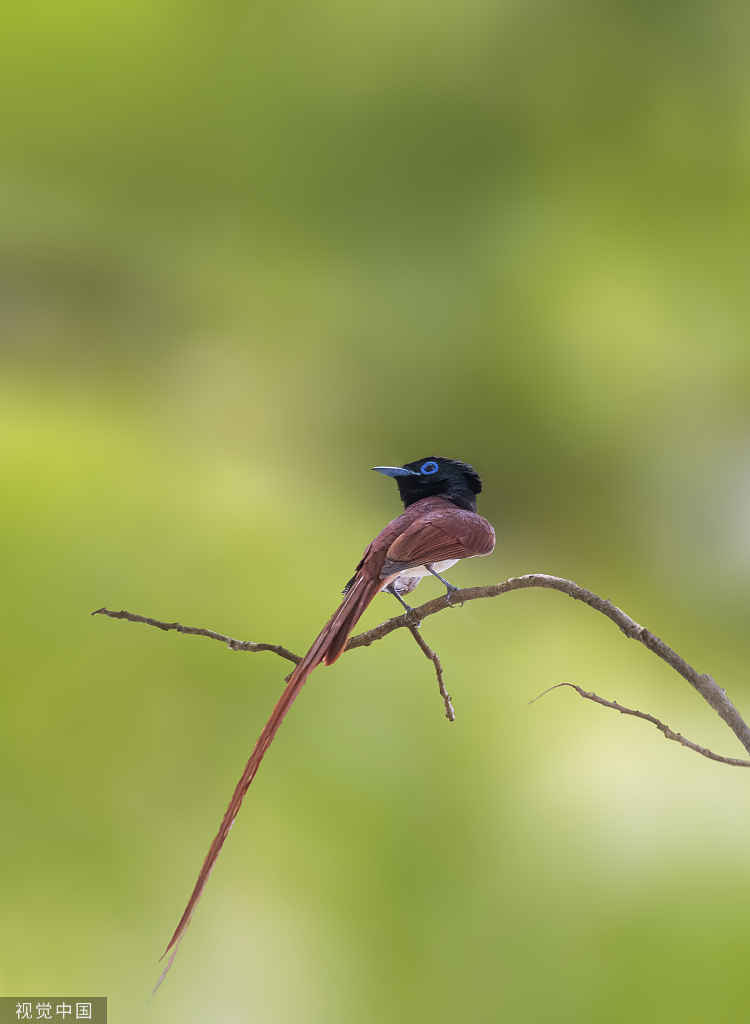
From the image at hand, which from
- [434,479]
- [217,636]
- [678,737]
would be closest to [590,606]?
[678,737]

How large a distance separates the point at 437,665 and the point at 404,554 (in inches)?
9.7

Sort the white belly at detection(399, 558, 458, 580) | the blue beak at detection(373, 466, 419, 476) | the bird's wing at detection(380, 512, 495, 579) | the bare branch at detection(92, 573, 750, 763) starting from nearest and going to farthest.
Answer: the bare branch at detection(92, 573, 750, 763) → the bird's wing at detection(380, 512, 495, 579) → the white belly at detection(399, 558, 458, 580) → the blue beak at detection(373, 466, 419, 476)

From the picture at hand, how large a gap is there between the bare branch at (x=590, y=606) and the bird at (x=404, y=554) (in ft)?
0.12

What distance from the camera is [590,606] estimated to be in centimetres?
100

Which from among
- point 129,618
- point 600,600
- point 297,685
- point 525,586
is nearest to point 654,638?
point 600,600

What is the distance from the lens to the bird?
0.80 metres

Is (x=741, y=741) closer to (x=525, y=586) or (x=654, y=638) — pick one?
(x=654, y=638)

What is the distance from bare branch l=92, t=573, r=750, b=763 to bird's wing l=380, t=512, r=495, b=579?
0.07 meters

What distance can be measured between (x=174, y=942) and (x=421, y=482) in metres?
0.74

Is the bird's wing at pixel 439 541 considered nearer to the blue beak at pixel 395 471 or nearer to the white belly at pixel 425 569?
the white belly at pixel 425 569

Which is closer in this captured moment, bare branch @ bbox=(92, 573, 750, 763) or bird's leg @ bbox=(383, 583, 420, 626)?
bare branch @ bbox=(92, 573, 750, 763)

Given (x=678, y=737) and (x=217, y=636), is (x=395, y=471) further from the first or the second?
(x=678, y=737)

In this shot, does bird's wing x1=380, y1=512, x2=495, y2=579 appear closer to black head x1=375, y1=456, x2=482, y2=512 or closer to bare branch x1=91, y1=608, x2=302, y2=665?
black head x1=375, y1=456, x2=482, y2=512

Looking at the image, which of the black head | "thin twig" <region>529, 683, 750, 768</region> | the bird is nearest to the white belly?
the bird
